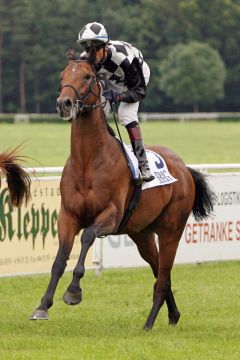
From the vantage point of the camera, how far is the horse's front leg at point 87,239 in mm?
6547

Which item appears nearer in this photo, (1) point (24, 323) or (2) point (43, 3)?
(1) point (24, 323)

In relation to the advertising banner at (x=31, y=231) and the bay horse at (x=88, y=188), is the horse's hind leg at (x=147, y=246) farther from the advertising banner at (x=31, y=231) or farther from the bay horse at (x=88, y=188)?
the advertising banner at (x=31, y=231)

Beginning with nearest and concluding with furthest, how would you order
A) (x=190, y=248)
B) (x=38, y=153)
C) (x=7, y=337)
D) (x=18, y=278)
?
(x=7, y=337), (x=18, y=278), (x=190, y=248), (x=38, y=153)

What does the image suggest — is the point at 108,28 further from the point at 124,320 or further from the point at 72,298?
the point at 72,298

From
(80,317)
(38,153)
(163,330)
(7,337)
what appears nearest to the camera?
(7,337)

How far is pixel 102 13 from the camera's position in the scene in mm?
84500

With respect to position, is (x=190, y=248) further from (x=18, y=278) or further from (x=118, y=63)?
(x=118, y=63)

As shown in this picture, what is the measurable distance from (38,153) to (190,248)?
18121 mm

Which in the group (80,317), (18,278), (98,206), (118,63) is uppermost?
(118,63)

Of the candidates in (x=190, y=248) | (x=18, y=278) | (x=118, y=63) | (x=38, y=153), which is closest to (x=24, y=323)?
(x=118, y=63)

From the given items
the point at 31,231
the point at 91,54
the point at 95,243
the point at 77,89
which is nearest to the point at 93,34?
the point at 91,54

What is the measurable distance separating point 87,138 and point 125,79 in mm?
657

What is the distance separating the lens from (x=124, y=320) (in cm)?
782

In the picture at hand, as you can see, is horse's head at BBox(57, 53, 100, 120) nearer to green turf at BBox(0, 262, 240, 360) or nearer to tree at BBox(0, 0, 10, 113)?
green turf at BBox(0, 262, 240, 360)
